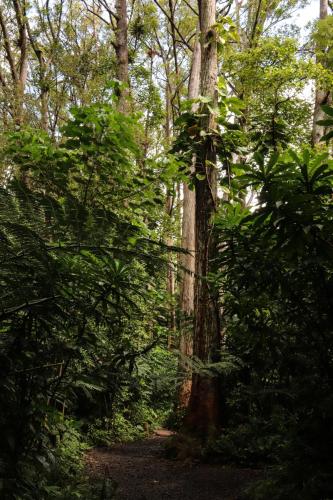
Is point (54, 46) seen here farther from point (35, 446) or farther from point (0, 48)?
point (35, 446)

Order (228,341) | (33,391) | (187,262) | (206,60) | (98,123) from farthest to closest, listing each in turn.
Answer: (187,262) < (206,60) < (228,341) < (98,123) < (33,391)

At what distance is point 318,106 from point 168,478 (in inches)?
362

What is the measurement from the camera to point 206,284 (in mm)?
5527

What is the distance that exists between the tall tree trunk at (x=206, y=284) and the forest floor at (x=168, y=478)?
0.63 m

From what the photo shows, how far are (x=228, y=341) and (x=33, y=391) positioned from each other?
14.4ft

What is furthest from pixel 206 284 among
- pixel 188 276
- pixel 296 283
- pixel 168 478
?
pixel 188 276

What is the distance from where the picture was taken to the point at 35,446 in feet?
6.14

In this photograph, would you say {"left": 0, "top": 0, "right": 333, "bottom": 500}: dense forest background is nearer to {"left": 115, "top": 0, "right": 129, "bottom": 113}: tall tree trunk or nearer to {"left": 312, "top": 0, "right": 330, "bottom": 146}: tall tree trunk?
{"left": 312, "top": 0, "right": 330, "bottom": 146}: tall tree trunk

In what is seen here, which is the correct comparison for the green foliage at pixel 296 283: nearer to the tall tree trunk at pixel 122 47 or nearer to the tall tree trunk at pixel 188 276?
the tall tree trunk at pixel 188 276

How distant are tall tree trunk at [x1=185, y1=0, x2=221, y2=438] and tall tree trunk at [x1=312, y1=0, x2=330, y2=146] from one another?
3.70m

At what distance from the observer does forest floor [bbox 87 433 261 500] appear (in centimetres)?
427

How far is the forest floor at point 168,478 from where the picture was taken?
14.0ft

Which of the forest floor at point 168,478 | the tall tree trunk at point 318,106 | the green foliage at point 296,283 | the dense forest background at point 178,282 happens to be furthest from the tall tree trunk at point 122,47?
the green foliage at point 296,283

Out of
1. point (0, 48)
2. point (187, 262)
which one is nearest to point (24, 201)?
point (187, 262)
